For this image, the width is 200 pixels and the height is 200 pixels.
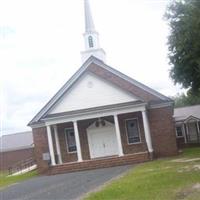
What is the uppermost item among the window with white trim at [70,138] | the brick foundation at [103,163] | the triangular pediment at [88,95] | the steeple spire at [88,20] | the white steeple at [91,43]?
the steeple spire at [88,20]

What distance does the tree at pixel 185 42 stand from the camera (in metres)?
25.0

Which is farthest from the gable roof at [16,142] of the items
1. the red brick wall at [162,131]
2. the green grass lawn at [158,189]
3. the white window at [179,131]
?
the green grass lawn at [158,189]

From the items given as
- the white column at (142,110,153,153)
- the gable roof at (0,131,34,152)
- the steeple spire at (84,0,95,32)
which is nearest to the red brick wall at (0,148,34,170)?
the gable roof at (0,131,34,152)

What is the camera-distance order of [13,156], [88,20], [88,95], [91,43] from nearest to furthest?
[88,95]
[91,43]
[88,20]
[13,156]

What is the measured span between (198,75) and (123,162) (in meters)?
7.50

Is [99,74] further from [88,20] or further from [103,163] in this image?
[88,20]

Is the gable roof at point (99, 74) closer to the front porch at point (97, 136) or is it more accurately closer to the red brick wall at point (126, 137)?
the front porch at point (97, 136)

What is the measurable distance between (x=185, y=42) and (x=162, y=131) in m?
9.69

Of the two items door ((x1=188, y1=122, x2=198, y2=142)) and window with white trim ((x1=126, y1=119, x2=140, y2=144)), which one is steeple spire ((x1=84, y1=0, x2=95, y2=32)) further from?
door ((x1=188, y1=122, x2=198, y2=142))

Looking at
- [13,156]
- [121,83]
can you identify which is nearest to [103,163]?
[121,83]

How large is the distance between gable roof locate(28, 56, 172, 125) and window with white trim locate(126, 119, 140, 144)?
2.25 meters

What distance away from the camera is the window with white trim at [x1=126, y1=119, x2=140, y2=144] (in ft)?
118

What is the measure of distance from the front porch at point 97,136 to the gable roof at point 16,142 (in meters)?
23.1

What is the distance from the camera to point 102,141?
36.6 metres
